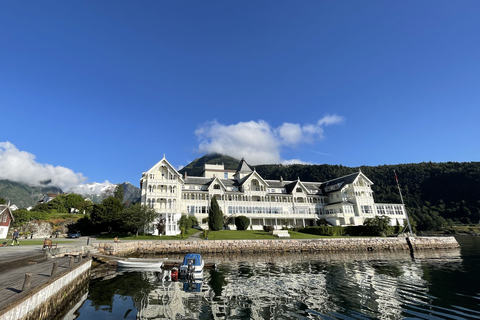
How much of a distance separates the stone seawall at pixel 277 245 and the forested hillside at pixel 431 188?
238 feet

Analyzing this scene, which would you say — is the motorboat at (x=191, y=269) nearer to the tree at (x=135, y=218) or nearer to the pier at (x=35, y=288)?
the pier at (x=35, y=288)

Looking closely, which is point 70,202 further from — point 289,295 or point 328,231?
point 289,295

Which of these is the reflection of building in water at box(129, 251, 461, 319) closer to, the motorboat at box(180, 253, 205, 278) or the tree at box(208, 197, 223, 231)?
the motorboat at box(180, 253, 205, 278)

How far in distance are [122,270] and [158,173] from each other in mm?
34521

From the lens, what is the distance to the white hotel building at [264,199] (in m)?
58.8

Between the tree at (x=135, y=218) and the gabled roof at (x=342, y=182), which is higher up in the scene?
the gabled roof at (x=342, y=182)

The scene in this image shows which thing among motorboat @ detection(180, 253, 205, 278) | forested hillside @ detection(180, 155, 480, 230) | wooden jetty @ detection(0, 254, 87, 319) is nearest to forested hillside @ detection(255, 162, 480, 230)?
forested hillside @ detection(180, 155, 480, 230)

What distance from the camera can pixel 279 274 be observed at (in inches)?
938

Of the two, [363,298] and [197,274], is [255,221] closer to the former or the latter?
[197,274]

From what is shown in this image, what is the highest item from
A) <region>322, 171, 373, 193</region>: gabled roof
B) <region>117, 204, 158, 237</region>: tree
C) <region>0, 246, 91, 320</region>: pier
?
<region>322, 171, 373, 193</region>: gabled roof

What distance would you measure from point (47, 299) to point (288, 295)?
1431 cm

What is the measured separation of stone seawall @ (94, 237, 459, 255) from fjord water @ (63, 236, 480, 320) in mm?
13411

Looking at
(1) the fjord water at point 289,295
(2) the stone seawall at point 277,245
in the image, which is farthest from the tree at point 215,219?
(1) the fjord water at point 289,295

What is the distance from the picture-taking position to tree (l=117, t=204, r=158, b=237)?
45.5m
